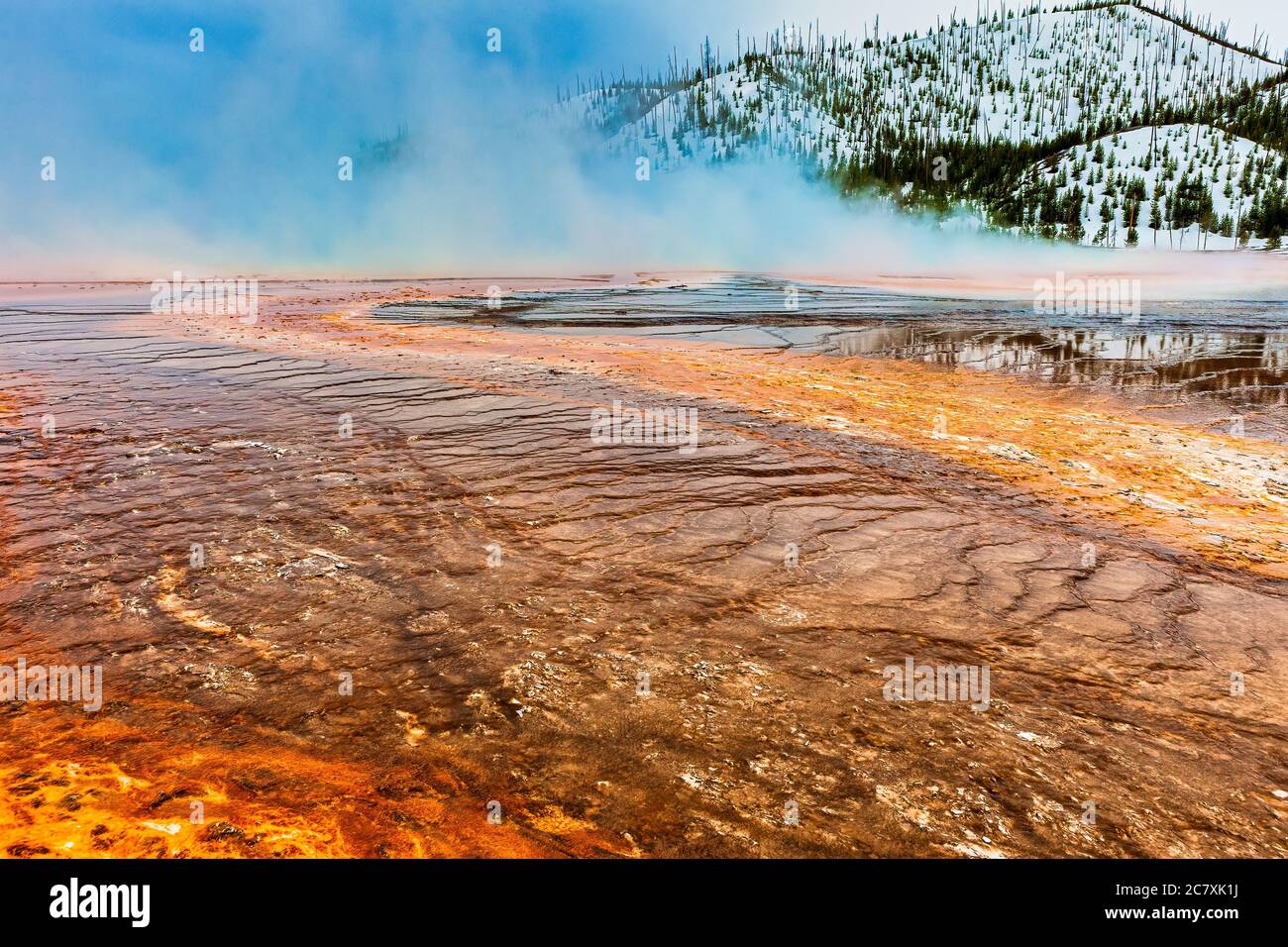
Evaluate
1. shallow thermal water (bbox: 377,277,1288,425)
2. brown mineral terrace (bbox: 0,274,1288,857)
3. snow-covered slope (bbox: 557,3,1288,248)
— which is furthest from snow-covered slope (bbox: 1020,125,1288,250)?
brown mineral terrace (bbox: 0,274,1288,857)

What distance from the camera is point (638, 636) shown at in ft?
10.3

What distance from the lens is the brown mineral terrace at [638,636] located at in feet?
6.98

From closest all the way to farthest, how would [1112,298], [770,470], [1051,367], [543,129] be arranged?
[770,470]
[1051,367]
[1112,298]
[543,129]

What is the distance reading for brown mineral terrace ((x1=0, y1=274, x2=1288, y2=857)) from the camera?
2.13 meters

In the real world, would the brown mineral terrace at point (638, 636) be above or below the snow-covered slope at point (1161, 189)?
below

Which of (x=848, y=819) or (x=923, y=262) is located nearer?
(x=848, y=819)

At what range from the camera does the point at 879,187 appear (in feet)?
213

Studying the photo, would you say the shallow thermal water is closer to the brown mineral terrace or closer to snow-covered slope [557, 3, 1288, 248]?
the brown mineral terrace

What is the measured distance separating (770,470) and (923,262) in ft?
150

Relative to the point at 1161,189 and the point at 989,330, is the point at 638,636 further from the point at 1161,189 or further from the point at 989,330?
the point at 1161,189

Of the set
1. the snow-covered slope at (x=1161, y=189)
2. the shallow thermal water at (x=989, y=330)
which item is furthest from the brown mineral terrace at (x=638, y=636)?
the snow-covered slope at (x=1161, y=189)

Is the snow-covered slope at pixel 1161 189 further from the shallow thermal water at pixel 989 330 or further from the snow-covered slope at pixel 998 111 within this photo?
the shallow thermal water at pixel 989 330

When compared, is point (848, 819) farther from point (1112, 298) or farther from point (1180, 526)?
point (1112, 298)
